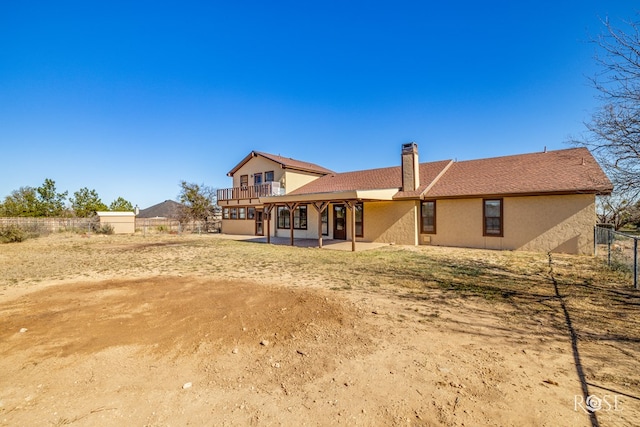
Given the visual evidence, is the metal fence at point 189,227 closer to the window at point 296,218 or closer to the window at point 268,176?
the window at point 268,176

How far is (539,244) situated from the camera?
40.6 ft

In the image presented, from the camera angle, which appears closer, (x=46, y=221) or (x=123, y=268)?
(x=123, y=268)

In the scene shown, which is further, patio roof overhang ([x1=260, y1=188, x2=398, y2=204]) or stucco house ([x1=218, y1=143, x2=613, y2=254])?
patio roof overhang ([x1=260, y1=188, x2=398, y2=204])

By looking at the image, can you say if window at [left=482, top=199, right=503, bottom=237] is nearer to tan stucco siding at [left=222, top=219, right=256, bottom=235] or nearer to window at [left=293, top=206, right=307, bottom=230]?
window at [left=293, top=206, right=307, bottom=230]

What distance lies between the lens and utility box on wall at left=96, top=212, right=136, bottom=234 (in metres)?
27.8

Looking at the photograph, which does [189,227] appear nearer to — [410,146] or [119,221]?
[119,221]

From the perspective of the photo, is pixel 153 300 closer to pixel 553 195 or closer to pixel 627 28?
pixel 627 28

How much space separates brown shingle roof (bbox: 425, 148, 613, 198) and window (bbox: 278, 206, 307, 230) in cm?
848

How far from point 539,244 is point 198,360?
45.3 ft

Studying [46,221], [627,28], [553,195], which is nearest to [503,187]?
[553,195]

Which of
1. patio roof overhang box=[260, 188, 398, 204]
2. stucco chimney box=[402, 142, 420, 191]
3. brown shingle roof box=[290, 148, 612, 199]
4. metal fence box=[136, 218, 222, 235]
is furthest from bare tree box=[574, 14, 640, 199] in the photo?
metal fence box=[136, 218, 222, 235]

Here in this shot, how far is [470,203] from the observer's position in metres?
13.9

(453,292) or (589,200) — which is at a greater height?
(589,200)

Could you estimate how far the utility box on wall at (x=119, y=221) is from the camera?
91.3ft
